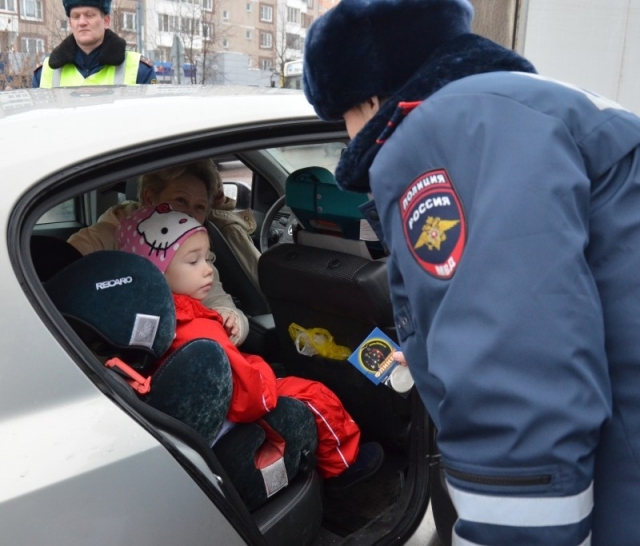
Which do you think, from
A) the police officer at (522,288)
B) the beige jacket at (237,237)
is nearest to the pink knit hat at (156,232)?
the beige jacket at (237,237)

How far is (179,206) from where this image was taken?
8.53 ft

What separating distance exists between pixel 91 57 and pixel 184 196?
188 cm

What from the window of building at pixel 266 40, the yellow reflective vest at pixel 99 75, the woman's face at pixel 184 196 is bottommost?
the window of building at pixel 266 40

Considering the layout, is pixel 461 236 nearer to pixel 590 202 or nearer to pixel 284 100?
pixel 590 202

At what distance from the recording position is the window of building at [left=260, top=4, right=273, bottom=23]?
58844 mm

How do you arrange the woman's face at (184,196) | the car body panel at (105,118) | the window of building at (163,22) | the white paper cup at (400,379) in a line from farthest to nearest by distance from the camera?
the window of building at (163,22) < the woman's face at (184,196) < the white paper cup at (400,379) < the car body panel at (105,118)

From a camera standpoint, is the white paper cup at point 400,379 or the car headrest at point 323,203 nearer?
the white paper cup at point 400,379

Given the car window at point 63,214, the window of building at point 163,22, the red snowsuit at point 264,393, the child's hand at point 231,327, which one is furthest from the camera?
the window of building at point 163,22

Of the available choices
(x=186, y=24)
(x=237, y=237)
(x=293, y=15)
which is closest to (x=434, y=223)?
(x=237, y=237)

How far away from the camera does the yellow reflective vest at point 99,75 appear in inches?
157

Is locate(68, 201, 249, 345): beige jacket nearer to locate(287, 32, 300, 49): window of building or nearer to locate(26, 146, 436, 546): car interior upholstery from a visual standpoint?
locate(26, 146, 436, 546): car interior upholstery

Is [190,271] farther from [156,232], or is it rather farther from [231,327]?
[231,327]

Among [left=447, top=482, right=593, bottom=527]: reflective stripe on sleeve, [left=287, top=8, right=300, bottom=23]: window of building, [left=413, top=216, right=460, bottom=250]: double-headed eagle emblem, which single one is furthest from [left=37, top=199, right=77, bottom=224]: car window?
[left=287, top=8, right=300, bottom=23]: window of building

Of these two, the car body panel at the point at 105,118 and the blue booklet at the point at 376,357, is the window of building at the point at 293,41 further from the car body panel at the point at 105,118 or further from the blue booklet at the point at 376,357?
the car body panel at the point at 105,118
